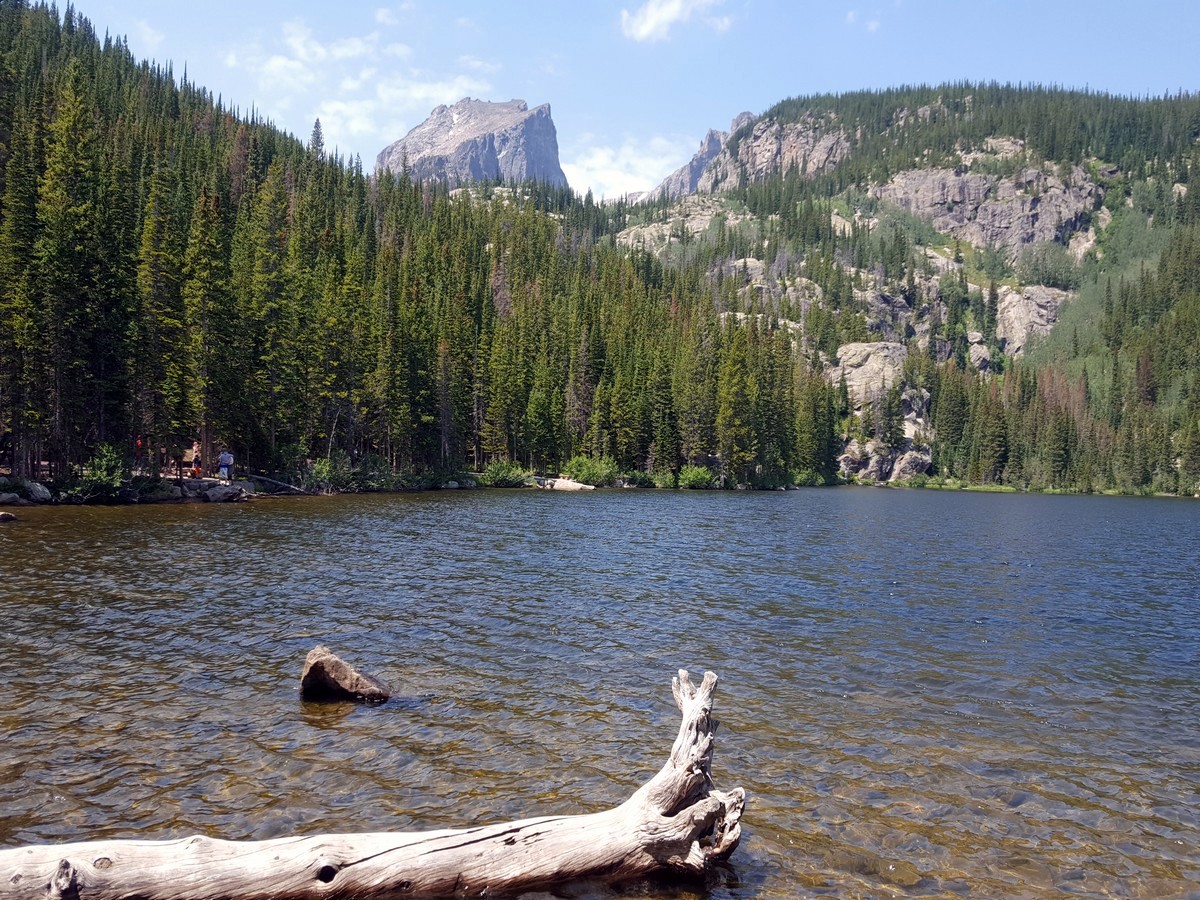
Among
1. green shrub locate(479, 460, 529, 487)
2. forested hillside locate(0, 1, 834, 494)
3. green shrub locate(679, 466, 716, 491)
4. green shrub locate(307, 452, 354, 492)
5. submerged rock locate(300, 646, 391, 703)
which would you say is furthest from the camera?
green shrub locate(679, 466, 716, 491)

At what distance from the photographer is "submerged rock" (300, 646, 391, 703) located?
12609mm

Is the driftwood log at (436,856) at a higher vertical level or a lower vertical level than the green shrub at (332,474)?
lower

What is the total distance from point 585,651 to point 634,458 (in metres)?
91.4

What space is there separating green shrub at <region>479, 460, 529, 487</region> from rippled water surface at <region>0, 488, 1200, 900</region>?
57583mm

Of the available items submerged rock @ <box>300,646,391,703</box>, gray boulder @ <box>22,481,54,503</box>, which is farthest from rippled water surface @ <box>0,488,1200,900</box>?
gray boulder @ <box>22,481,54,503</box>

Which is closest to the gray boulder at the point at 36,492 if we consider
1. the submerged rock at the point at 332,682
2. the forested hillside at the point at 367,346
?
the forested hillside at the point at 367,346

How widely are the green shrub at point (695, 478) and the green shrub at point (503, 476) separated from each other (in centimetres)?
2494

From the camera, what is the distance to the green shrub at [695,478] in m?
104

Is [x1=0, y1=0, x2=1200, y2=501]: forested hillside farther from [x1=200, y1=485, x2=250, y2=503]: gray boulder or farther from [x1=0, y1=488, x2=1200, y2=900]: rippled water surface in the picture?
[x1=0, y1=488, x2=1200, y2=900]: rippled water surface

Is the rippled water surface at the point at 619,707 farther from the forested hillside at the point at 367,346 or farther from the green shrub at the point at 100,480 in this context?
the forested hillside at the point at 367,346

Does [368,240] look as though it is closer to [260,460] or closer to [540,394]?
[540,394]

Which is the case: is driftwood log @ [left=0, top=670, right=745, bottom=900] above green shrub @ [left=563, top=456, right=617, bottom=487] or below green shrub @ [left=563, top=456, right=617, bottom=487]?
below

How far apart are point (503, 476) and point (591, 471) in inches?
493

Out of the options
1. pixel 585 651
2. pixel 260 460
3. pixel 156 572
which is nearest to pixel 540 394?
pixel 260 460
